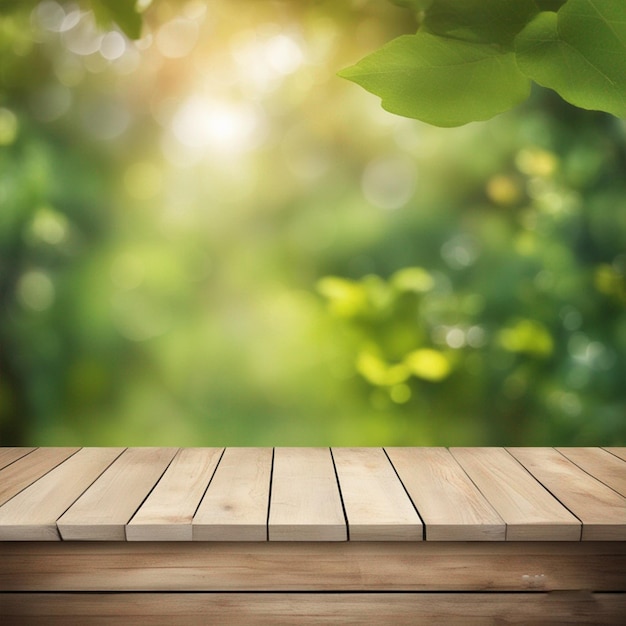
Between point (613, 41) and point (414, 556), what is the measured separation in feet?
4.93

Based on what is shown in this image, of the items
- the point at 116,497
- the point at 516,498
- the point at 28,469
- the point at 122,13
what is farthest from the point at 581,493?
the point at 122,13

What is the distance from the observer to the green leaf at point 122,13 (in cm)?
28

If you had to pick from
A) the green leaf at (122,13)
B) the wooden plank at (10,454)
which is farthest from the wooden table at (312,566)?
the green leaf at (122,13)

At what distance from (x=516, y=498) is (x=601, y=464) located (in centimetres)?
43

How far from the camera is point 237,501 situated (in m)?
1.69

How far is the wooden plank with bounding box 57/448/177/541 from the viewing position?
154 centimetres

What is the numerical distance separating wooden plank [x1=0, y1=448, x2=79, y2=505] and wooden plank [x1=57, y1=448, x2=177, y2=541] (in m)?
0.16

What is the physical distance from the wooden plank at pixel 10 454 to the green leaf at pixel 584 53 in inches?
81.3

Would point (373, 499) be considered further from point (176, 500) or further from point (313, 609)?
point (176, 500)

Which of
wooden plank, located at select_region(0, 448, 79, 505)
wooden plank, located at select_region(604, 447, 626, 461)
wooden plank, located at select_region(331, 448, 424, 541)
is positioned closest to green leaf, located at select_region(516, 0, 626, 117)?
wooden plank, located at select_region(331, 448, 424, 541)

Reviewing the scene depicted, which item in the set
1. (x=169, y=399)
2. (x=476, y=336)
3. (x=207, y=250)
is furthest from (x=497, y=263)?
(x=169, y=399)

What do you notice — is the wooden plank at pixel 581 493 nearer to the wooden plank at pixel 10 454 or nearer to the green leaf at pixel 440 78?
the wooden plank at pixel 10 454

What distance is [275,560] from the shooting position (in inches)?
61.7

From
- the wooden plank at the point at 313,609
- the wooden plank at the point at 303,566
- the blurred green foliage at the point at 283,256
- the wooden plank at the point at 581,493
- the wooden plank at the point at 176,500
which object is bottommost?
the wooden plank at the point at 313,609
